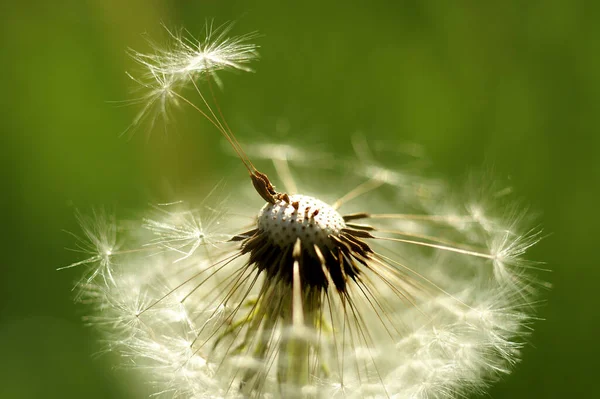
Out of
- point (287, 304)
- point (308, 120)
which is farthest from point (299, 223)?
point (308, 120)

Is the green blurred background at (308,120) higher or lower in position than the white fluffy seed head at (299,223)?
higher

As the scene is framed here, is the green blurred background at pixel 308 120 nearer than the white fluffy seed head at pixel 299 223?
No

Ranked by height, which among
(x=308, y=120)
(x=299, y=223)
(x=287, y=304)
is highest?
(x=308, y=120)

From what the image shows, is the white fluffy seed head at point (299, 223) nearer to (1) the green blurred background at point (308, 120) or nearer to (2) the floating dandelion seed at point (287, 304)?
(2) the floating dandelion seed at point (287, 304)

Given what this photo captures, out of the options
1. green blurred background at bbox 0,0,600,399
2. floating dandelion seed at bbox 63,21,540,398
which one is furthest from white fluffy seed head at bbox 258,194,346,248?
green blurred background at bbox 0,0,600,399

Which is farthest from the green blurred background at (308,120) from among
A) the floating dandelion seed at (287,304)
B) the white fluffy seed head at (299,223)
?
the white fluffy seed head at (299,223)

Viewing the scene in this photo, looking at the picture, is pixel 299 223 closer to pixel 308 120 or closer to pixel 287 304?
pixel 287 304
